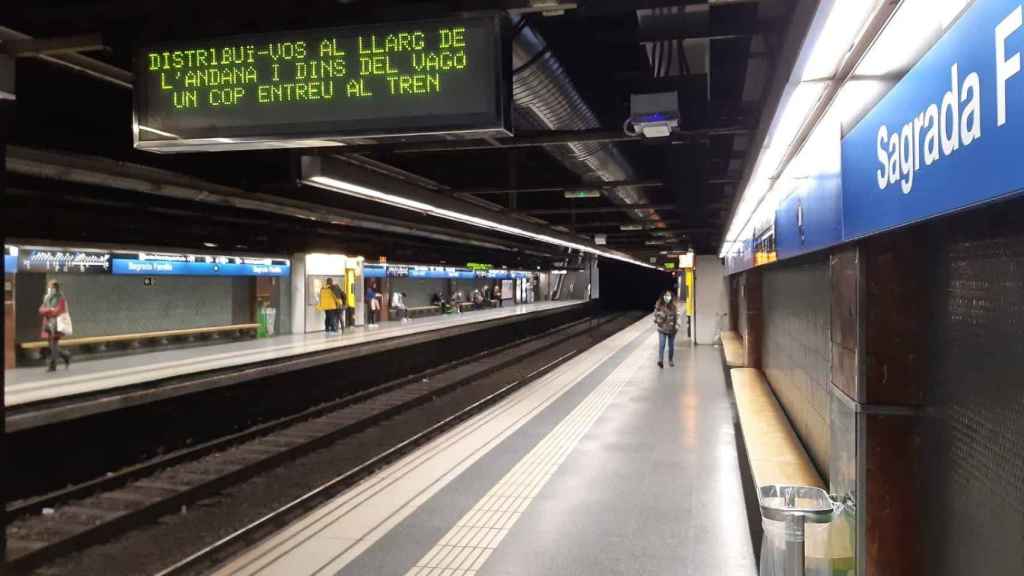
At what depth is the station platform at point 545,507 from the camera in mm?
3971

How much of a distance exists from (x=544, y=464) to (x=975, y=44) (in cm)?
516

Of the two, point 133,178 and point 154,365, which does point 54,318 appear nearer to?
point 154,365

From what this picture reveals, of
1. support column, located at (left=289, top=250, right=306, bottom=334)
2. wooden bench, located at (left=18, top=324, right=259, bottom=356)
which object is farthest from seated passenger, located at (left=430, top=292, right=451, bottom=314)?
wooden bench, located at (left=18, top=324, right=259, bottom=356)

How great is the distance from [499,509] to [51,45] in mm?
3639

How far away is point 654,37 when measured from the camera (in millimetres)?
3531

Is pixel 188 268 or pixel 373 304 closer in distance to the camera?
pixel 188 268

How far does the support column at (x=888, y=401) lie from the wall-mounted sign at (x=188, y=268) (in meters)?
11.8

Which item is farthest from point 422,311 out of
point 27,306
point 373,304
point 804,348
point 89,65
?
point 89,65

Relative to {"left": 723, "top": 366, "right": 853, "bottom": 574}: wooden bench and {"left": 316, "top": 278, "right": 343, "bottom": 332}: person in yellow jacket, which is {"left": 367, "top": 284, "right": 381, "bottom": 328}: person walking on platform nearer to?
{"left": 316, "top": 278, "right": 343, "bottom": 332}: person in yellow jacket

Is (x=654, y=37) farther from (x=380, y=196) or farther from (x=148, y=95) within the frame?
(x=380, y=196)

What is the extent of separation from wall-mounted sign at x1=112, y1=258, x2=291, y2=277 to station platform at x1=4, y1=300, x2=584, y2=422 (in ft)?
4.60

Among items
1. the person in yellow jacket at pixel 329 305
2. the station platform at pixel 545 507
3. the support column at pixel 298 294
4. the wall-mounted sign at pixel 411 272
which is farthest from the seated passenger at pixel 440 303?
the station platform at pixel 545 507

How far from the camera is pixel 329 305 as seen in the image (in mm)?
16531

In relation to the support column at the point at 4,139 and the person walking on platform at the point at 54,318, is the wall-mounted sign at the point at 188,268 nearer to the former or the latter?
the person walking on platform at the point at 54,318
